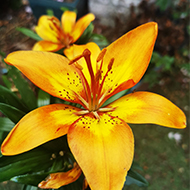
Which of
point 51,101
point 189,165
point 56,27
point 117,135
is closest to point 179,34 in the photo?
point 189,165

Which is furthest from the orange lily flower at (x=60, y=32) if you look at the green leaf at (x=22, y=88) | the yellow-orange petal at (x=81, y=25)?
the green leaf at (x=22, y=88)

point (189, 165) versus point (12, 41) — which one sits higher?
point (12, 41)

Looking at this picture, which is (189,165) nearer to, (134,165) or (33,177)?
(134,165)

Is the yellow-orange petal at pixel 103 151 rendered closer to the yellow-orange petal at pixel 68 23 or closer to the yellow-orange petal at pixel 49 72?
the yellow-orange petal at pixel 49 72

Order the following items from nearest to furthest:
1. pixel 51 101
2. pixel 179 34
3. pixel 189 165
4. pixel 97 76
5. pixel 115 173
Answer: pixel 115 173
pixel 97 76
pixel 51 101
pixel 189 165
pixel 179 34

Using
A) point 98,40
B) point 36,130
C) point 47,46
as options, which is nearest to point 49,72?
point 36,130

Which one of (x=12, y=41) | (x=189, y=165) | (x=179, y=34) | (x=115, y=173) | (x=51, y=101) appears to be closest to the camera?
(x=115, y=173)

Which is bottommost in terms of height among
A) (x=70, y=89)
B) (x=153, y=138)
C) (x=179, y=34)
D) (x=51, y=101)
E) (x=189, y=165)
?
(x=189, y=165)
